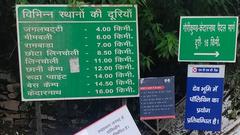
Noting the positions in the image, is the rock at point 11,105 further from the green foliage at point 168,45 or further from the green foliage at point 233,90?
the green foliage at point 233,90

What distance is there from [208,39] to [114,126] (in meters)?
1.53

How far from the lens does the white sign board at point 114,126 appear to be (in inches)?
137

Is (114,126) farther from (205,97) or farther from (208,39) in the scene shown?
(208,39)

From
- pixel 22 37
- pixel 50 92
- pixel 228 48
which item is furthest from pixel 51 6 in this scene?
pixel 228 48

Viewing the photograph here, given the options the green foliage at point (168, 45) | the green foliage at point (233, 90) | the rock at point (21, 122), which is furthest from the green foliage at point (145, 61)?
the rock at point (21, 122)

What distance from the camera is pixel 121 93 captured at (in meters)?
4.68

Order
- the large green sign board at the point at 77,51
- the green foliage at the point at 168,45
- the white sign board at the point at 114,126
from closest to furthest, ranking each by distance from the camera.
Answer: the white sign board at the point at 114,126, the large green sign board at the point at 77,51, the green foliage at the point at 168,45

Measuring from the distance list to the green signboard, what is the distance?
12 cm

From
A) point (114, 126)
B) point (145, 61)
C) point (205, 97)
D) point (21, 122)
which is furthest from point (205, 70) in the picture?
point (21, 122)

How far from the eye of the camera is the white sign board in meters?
3.47

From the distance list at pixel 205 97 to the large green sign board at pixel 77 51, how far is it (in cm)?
69

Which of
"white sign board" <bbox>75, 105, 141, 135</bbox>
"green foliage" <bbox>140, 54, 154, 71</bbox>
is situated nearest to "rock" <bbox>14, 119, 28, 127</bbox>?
"green foliage" <bbox>140, 54, 154, 71</bbox>

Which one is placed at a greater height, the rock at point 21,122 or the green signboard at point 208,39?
the green signboard at point 208,39

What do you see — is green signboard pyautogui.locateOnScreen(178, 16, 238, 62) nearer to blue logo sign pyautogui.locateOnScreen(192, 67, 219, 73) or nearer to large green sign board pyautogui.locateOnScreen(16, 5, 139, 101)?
blue logo sign pyautogui.locateOnScreen(192, 67, 219, 73)
